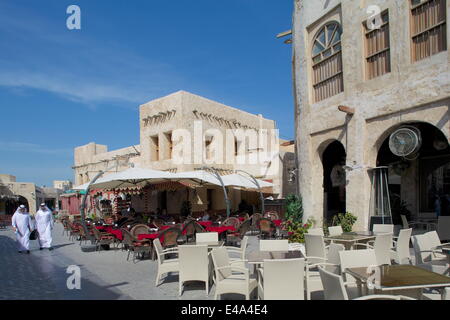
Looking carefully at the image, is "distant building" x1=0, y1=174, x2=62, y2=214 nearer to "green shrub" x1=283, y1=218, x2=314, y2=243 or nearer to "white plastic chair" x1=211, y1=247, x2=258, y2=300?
"green shrub" x1=283, y1=218, x2=314, y2=243

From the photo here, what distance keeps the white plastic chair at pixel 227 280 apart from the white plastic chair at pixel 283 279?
78cm

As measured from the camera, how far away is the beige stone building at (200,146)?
1845cm

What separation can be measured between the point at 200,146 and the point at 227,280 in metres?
14.1

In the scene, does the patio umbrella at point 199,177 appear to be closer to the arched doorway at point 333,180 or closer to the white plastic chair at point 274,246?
the arched doorway at point 333,180

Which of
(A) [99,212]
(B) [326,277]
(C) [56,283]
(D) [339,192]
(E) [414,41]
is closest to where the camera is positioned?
(B) [326,277]

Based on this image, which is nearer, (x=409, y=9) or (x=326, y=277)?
(x=326, y=277)

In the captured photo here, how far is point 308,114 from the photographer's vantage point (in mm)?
11578

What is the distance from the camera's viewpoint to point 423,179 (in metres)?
11.9

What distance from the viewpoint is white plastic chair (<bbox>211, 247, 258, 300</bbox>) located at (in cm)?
484

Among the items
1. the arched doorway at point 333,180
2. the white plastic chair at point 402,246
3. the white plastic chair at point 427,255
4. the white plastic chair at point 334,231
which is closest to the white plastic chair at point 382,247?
the white plastic chair at point 427,255

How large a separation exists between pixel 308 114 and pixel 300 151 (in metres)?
1.37
